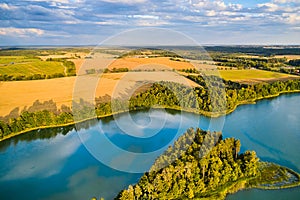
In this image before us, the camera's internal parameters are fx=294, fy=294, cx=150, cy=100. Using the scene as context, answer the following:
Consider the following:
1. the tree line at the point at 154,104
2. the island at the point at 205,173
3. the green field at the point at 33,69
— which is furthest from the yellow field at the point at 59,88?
the island at the point at 205,173

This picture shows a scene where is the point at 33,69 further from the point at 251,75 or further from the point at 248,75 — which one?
the point at 251,75

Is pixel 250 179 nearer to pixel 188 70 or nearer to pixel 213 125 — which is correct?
pixel 213 125

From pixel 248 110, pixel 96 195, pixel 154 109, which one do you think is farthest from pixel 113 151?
pixel 248 110

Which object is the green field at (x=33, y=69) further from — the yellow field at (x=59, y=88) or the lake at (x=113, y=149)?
the lake at (x=113, y=149)

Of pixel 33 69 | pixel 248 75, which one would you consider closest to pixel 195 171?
pixel 248 75

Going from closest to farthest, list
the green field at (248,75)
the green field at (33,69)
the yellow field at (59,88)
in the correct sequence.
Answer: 1. the yellow field at (59,88)
2. the green field at (33,69)
3. the green field at (248,75)

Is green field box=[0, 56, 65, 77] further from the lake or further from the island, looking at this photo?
the island

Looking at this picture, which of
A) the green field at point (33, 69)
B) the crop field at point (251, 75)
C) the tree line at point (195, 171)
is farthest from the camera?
the crop field at point (251, 75)

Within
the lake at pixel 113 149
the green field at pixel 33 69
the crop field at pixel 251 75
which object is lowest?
the lake at pixel 113 149
